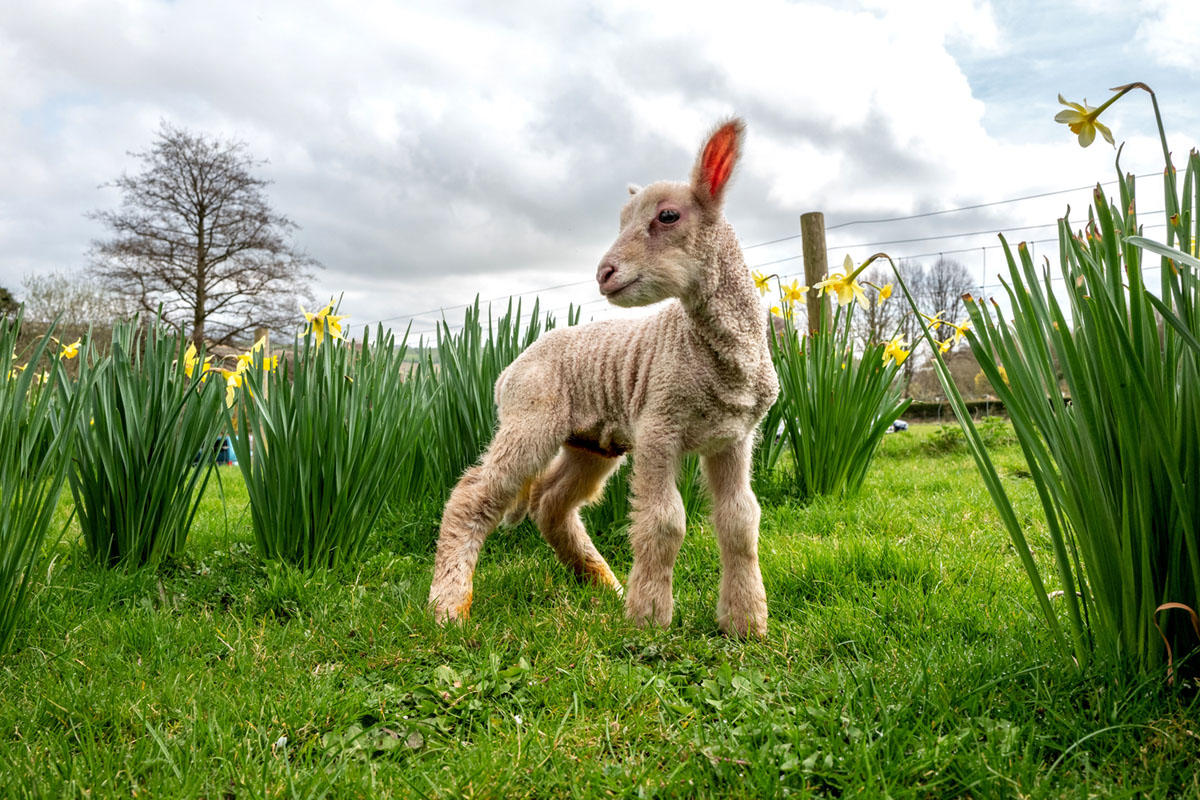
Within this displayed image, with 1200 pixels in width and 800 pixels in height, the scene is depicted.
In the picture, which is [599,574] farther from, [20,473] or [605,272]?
[20,473]

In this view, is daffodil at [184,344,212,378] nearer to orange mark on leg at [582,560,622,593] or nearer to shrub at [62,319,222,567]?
shrub at [62,319,222,567]

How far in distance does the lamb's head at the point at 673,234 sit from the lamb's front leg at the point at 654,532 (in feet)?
1.89

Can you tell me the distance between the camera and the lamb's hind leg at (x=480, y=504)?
2.97m

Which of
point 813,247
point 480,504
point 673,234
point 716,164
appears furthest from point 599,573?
point 813,247

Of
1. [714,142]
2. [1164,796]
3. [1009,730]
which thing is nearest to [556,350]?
[714,142]

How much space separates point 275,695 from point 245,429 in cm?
173

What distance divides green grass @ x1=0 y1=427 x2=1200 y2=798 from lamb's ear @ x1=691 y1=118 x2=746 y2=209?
1.57 meters

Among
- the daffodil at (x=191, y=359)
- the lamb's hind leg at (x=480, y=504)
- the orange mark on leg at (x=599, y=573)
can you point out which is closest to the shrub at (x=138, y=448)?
the daffodil at (x=191, y=359)

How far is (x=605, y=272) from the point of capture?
2.48 m

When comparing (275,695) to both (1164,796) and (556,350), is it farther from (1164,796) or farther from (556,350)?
(1164,796)

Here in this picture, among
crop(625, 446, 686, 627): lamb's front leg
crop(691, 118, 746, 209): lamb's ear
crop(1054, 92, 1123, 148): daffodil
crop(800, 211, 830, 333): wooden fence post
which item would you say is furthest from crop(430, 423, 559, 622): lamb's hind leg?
crop(800, 211, 830, 333): wooden fence post

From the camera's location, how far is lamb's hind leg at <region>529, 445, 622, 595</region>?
3.29 meters

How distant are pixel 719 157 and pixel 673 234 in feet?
1.07

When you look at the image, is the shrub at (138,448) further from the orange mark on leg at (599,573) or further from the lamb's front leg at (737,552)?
the lamb's front leg at (737,552)
